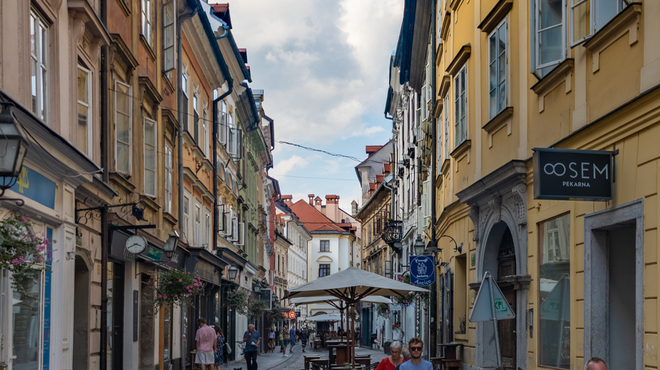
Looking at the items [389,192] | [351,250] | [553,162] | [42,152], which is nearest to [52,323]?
[42,152]

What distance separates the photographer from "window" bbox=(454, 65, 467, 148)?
1653cm

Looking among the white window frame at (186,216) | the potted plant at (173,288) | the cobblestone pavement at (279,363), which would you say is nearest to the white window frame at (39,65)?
the potted plant at (173,288)

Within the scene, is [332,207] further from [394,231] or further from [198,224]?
[198,224]

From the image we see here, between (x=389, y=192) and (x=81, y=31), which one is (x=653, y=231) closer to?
(x=81, y=31)

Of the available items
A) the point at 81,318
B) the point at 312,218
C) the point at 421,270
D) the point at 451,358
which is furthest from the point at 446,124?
the point at 312,218

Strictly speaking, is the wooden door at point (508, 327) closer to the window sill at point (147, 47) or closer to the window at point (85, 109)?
the window at point (85, 109)

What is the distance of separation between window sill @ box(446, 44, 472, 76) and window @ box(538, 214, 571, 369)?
568 cm

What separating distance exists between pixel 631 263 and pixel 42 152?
683 centimetres

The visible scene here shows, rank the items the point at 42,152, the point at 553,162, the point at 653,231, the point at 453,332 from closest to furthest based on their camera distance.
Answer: the point at 653,231, the point at 553,162, the point at 42,152, the point at 453,332

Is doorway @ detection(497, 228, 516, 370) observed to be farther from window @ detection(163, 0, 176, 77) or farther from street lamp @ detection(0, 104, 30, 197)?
window @ detection(163, 0, 176, 77)

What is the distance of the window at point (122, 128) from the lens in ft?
47.5

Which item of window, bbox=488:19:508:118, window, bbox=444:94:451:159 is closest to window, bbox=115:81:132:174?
window, bbox=488:19:508:118

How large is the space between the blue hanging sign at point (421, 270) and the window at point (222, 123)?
12511 millimetres

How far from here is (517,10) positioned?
12555mm
